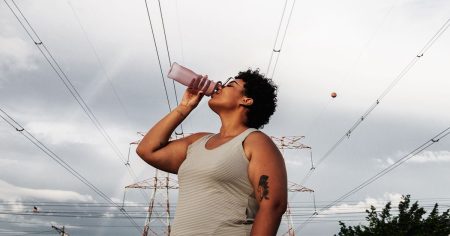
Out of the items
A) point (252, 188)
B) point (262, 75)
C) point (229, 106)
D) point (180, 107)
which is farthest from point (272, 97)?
point (252, 188)

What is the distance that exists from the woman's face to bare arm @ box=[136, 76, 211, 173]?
0.15 m

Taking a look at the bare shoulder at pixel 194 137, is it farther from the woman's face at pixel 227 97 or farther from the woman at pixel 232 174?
the woman's face at pixel 227 97

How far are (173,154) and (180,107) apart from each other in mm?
344

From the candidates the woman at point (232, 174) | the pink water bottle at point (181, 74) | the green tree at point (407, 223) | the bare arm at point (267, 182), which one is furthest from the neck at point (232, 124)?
the green tree at point (407, 223)

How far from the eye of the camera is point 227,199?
2.36 metres

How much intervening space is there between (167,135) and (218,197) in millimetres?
850

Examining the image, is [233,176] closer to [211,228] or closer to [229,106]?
[211,228]

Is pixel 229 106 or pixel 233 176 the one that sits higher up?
pixel 229 106

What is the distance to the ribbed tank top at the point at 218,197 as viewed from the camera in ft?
7.55

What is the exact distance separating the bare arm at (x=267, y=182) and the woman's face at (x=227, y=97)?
458 millimetres

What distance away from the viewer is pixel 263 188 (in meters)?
2.28

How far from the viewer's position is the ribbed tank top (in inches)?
90.7

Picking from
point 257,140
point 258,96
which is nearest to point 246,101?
point 258,96

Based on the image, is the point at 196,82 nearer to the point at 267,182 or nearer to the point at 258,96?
the point at 258,96
